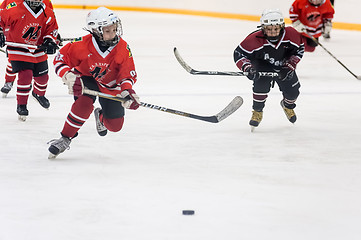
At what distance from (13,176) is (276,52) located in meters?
1.69

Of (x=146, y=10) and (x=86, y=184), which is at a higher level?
(x=86, y=184)

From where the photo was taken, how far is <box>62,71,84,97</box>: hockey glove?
3043 mm

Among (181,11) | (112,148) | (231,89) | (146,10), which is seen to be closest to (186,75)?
(231,89)

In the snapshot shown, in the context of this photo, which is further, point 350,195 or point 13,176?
point 13,176

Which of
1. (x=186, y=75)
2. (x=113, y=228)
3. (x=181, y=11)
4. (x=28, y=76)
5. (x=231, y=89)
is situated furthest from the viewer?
(x=181, y=11)

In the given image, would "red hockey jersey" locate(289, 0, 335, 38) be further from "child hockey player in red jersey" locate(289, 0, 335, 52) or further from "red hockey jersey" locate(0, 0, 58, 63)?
"red hockey jersey" locate(0, 0, 58, 63)

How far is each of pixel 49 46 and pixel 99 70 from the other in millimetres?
1073

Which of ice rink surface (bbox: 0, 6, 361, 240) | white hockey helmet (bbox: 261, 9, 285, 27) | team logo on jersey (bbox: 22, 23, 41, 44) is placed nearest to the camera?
ice rink surface (bbox: 0, 6, 361, 240)

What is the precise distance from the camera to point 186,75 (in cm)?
631

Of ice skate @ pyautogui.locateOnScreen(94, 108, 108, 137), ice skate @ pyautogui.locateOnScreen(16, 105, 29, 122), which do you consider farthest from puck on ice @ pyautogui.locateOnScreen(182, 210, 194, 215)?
ice skate @ pyautogui.locateOnScreen(16, 105, 29, 122)

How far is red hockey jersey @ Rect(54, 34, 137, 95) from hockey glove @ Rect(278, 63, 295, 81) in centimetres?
106

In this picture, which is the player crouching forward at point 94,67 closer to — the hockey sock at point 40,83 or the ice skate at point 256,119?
the ice skate at point 256,119

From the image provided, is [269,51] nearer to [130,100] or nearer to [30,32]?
[130,100]

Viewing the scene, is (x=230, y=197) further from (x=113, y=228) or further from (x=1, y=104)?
(x=1, y=104)
